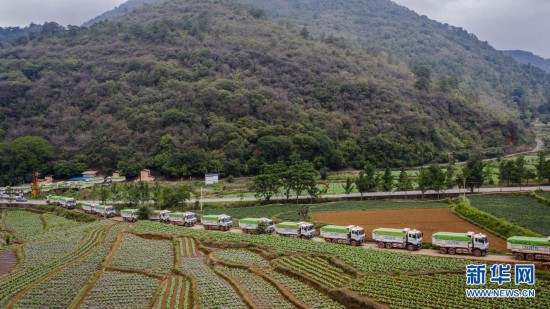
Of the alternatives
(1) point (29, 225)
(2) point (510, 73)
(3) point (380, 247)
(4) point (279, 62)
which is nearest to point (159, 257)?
(3) point (380, 247)

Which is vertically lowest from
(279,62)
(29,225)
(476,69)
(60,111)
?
(29,225)

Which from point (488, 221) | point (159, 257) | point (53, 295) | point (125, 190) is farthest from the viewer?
point (125, 190)

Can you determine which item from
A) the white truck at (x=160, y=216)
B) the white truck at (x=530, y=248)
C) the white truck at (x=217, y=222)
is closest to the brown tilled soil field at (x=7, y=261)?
the white truck at (x=160, y=216)

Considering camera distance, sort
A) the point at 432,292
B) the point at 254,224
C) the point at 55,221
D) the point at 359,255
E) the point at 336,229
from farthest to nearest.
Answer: the point at 55,221 → the point at 254,224 → the point at 336,229 → the point at 359,255 → the point at 432,292

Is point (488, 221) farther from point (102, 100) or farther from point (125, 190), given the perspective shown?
point (102, 100)

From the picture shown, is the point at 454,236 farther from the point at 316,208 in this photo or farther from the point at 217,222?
the point at 217,222

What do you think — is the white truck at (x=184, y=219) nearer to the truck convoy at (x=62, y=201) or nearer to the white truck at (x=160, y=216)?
the white truck at (x=160, y=216)

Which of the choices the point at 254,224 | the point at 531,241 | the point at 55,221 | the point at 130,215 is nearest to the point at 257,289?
the point at 254,224
